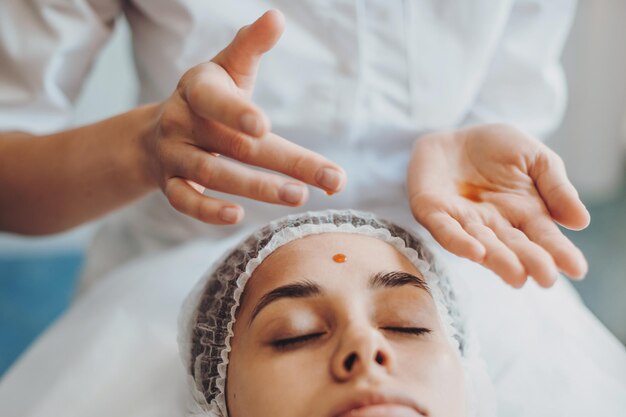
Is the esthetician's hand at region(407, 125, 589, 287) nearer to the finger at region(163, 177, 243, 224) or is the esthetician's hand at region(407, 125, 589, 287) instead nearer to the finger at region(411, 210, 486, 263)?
the finger at region(411, 210, 486, 263)

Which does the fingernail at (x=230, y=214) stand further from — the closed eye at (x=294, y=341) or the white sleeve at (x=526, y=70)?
the white sleeve at (x=526, y=70)

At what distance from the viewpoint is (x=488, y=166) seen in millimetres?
972

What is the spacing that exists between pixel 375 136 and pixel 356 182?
8 cm

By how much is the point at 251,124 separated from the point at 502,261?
0.28 meters

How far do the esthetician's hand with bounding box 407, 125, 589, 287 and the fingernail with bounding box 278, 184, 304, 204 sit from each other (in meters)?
0.18

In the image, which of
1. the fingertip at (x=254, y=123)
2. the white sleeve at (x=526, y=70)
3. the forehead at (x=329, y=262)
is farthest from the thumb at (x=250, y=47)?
the white sleeve at (x=526, y=70)

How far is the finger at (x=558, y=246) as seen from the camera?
0.72 m

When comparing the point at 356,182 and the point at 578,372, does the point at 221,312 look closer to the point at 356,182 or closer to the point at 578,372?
the point at 356,182

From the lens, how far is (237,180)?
77cm

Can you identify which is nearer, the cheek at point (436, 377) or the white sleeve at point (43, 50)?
the cheek at point (436, 377)

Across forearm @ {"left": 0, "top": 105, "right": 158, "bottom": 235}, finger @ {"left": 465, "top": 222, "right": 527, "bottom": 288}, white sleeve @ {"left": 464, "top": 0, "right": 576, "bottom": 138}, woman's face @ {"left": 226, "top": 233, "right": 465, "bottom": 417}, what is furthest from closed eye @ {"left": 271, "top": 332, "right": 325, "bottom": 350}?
white sleeve @ {"left": 464, "top": 0, "right": 576, "bottom": 138}

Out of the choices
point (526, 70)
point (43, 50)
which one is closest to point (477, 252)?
point (526, 70)

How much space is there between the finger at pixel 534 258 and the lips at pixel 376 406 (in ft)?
0.61

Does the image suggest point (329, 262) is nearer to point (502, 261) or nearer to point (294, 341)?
point (294, 341)
